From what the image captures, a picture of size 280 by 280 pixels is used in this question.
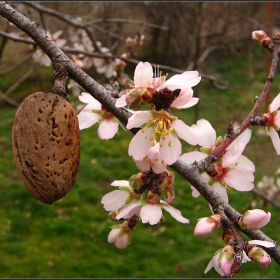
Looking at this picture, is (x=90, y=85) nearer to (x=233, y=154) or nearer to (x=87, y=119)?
(x=87, y=119)

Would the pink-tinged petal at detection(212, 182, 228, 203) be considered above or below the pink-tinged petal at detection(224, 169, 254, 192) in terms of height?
below

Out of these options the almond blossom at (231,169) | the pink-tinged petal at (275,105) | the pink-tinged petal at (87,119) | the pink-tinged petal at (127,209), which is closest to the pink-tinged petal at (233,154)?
the almond blossom at (231,169)

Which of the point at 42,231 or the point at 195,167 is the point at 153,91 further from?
the point at 42,231

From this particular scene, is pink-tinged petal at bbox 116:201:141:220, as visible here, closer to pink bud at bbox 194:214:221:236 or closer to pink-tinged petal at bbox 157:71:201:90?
pink bud at bbox 194:214:221:236

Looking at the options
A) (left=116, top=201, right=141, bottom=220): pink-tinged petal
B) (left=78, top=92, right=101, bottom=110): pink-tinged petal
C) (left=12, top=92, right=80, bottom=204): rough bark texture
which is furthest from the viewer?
(left=78, top=92, right=101, bottom=110): pink-tinged petal

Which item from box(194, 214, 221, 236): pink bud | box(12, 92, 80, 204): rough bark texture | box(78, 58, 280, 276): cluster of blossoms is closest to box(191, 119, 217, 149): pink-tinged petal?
box(78, 58, 280, 276): cluster of blossoms

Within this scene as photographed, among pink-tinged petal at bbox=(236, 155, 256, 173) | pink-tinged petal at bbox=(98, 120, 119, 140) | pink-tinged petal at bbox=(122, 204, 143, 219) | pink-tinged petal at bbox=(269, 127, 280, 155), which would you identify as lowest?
pink-tinged petal at bbox=(122, 204, 143, 219)

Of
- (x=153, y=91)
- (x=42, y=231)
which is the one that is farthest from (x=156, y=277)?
(x=153, y=91)

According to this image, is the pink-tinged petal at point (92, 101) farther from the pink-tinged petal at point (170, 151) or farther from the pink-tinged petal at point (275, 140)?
the pink-tinged petal at point (275, 140)
